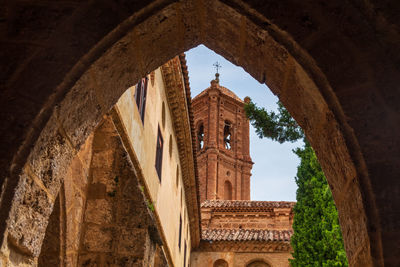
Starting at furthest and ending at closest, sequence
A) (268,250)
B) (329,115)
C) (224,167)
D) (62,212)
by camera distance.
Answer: (224,167), (268,250), (62,212), (329,115)

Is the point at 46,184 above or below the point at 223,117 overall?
below

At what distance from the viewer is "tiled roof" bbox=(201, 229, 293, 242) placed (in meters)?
21.6

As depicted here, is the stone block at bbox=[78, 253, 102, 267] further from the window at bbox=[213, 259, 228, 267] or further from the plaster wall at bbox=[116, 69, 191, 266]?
the window at bbox=[213, 259, 228, 267]

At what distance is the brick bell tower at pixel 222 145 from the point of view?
3628cm

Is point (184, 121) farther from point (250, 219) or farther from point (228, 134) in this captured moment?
point (228, 134)

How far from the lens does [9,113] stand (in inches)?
87.8

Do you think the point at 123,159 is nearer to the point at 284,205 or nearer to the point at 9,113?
the point at 9,113

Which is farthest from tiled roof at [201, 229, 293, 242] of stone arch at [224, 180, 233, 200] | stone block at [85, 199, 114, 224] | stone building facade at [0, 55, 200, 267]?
stone block at [85, 199, 114, 224]

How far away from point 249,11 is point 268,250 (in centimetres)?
2040

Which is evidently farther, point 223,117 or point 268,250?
point 223,117

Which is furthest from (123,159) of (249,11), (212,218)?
(212,218)

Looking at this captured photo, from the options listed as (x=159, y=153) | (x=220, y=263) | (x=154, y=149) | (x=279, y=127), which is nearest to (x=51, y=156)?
(x=154, y=149)

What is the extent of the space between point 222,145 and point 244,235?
620 inches

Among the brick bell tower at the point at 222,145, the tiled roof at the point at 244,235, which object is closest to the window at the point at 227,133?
the brick bell tower at the point at 222,145
